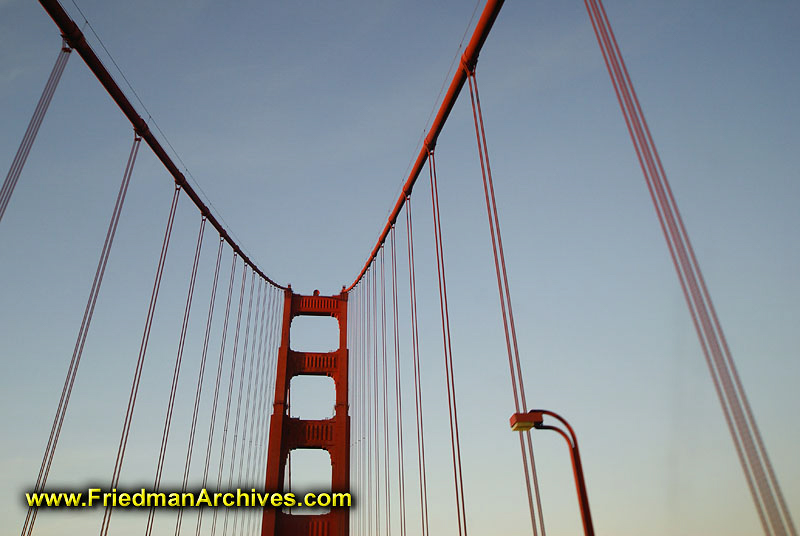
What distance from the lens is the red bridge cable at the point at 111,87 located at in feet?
26.2

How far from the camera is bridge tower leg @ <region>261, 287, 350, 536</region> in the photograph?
17.0m

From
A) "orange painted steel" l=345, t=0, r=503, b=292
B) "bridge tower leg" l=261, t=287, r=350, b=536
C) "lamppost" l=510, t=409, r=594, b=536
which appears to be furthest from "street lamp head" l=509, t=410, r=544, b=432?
"bridge tower leg" l=261, t=287, r=350, b=536

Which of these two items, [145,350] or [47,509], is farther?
[145,350]

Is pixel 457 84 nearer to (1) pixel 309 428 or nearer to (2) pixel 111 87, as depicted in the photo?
(2) pixel 111 87

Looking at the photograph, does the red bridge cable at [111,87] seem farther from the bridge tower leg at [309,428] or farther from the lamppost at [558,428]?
the lamppost at [558,428]

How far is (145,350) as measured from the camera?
11.2 meters

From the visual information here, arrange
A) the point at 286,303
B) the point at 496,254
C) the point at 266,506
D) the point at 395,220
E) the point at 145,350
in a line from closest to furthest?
the point at 496,254 → the point at 145,350 → the point at 266,506 → the point at 395,220 → the point at 286,303

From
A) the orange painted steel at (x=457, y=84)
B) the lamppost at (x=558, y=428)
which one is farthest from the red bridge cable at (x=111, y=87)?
the lamppost at (x=558, y=428)

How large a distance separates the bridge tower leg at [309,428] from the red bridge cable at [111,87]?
643 centimetres

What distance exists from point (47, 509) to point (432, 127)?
1009cm

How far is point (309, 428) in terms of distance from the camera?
18.9 meters

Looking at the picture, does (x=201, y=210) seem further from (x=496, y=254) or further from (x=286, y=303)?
(x=496, y=254)

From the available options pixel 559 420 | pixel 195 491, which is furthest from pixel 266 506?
pixel 559 420

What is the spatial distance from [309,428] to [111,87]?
12.7 m
